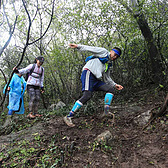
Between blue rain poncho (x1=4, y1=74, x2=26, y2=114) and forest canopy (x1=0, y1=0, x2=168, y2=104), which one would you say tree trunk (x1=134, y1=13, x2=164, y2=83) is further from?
blue rain poncho (x1=4, y1=74, x2=26, y2=114)

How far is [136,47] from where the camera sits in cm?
482

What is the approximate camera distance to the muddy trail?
2.10 metres

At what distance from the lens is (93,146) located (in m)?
2.46

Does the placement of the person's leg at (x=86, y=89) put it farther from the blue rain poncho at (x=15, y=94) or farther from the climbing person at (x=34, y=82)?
the blue rain poncho at (x=15, y=94)

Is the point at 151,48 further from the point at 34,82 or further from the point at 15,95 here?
the point at 15,95

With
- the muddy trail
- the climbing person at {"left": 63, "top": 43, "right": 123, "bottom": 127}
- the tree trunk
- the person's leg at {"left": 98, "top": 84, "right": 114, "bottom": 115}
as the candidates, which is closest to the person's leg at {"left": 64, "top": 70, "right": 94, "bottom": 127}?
the climbing person at {"left": 63, "top": 43, "right": 123, "bottom": 127}

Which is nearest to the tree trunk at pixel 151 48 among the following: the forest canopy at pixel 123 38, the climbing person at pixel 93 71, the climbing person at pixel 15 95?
the forest canopy at pixel 123 38

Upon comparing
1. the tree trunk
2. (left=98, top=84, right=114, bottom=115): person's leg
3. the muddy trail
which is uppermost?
the tree trunk

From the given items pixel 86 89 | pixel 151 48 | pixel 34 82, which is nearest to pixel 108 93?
pixel 86 89

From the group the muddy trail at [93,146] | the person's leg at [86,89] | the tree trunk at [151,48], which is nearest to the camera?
the muddy trail at [93,146]

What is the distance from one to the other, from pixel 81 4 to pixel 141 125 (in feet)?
14.4

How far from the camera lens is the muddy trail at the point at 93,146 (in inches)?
82.8

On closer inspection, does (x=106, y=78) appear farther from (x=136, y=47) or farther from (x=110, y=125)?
(x=136, y=47)

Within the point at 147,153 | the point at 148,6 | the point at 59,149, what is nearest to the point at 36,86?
the point at 59,149
